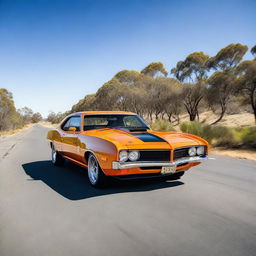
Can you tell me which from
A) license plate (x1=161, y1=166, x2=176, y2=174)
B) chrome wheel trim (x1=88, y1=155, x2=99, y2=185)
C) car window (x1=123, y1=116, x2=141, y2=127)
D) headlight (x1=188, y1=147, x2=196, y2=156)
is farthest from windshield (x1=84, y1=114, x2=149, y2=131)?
license plate (x1=161, y1=166, x2=176, y2=174)

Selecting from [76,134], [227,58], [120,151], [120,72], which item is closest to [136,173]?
[120,151]

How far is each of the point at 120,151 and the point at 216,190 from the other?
1998mm

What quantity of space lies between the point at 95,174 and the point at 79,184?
0.50m

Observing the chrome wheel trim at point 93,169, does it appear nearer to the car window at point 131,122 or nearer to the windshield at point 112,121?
the windshield at point 112,121

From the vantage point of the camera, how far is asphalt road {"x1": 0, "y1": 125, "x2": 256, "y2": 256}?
2.58 meters

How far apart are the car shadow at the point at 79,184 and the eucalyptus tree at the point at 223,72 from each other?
2789 centimetres

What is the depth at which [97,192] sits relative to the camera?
4.47 metres

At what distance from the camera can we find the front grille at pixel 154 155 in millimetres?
4297

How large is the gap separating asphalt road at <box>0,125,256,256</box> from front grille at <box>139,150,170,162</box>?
1.97 ft

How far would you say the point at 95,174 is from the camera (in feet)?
15.7

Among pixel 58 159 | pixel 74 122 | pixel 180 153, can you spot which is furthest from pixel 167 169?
pixel 58 159

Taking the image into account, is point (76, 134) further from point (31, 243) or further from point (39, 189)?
point (31, 243)

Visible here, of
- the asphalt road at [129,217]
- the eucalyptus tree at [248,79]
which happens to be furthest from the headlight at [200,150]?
the eucalyptus tree at [248,79]

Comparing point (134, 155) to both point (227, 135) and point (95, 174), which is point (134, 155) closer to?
point (95, 174)
